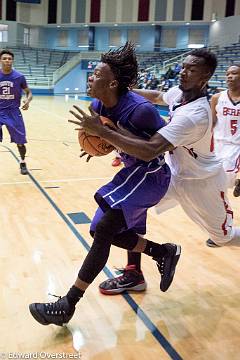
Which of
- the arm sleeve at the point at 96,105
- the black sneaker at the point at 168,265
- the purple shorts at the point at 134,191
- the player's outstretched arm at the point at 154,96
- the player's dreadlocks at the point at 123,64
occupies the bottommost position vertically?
the black sneaker at the point at 168,265

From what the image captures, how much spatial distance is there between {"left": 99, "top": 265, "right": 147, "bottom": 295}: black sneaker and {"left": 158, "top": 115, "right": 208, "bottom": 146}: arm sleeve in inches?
41.1

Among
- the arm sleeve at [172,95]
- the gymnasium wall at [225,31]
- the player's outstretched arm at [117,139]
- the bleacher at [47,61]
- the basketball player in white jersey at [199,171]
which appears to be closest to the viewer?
the player's outstretched arm at [117,139]

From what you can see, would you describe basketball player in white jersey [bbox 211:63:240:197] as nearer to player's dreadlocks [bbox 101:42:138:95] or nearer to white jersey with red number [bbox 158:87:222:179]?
white jersey with red number [bbox 158:87:222:179]

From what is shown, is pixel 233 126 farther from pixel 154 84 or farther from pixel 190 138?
pixel 154 84

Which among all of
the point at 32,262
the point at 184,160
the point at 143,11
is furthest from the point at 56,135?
the point at 143,11

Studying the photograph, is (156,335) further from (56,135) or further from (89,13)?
(89,13)

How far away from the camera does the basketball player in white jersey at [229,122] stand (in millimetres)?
4551

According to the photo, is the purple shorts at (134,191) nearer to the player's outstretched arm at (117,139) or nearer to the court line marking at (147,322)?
the player's outstretched arm at (117,139)

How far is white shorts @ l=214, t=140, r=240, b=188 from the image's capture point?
4.42m

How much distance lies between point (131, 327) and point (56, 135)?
857 cm

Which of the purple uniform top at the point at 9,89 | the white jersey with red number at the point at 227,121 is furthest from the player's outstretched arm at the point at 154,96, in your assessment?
the purple uniform top at the point at 9,89

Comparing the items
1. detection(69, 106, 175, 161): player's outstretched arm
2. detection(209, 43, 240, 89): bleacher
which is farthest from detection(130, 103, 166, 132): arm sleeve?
detection(209, 43, 240, 89): bleacher

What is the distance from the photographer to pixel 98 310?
9.07ft

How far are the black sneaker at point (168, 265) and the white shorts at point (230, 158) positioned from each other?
1.68 meters
